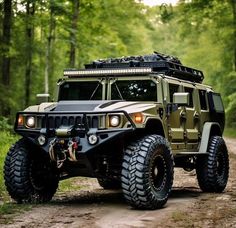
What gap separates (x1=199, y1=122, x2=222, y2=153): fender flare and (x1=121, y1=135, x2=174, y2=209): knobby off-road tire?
2023mm

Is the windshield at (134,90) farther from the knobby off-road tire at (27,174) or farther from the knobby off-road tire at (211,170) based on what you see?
the knobby off-road tire at (211,170)

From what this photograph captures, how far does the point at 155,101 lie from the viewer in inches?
338

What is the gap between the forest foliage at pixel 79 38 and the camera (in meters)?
21.7

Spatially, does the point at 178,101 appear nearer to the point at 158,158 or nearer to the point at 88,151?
the point at 158,158

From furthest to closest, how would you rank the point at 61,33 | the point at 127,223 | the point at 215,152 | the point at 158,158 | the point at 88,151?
the point at 61,33
the point at 215,152
the point at 158,158
the point at 88,151
the point at 127,223

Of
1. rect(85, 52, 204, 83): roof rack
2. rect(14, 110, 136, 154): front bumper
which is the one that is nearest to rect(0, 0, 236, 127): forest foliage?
rect(85, 52, 204, 83): roof rack

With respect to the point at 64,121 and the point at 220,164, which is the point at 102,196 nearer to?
the point at 64,121

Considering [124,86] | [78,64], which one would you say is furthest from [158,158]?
[78,64]

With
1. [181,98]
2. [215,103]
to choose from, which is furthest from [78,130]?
[215,103]

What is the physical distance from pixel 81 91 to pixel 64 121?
4.97ft

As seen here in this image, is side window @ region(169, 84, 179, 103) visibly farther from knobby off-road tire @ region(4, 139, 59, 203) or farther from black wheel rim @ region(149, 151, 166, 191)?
knobby off-road tire @ region(4, 139, 59, 203)

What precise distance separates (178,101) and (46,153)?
2.26 metres

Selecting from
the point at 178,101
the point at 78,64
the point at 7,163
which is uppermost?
the point at 78,64

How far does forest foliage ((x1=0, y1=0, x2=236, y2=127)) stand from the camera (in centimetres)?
2166
